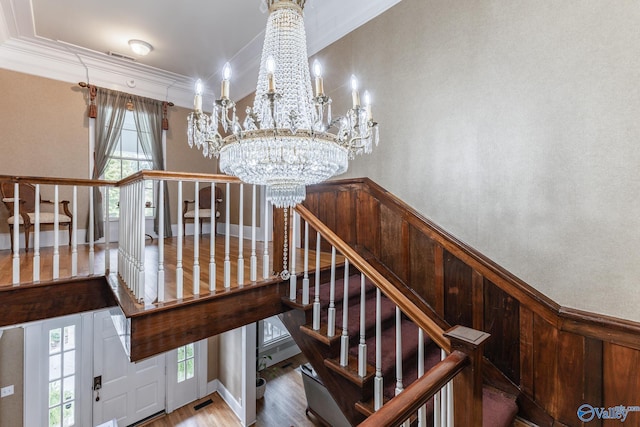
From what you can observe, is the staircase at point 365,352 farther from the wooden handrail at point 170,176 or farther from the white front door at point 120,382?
the white front door at point 120,382

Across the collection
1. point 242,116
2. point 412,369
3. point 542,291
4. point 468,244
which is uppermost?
point 242,116

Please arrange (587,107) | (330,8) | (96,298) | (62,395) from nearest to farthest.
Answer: (587,107) < (96,298) < (330,8) < (62,395)

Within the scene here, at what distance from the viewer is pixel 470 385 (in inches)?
50.4

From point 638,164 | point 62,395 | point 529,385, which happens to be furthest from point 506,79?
point 62,395

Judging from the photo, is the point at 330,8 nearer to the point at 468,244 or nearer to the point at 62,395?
the point at 468,244

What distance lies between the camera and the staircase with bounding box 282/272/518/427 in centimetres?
182

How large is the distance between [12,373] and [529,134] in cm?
597

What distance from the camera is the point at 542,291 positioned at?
1894 mm

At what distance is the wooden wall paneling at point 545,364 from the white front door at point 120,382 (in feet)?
16.7

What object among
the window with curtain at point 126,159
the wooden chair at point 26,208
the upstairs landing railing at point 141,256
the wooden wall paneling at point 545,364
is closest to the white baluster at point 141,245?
the upstairs landing railing at point 141,256

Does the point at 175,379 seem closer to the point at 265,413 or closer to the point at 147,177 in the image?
the point at 265,413

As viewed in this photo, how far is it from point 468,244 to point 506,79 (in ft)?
4.01

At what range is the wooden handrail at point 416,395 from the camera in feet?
3.12

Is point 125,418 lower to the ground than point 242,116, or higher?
lower
